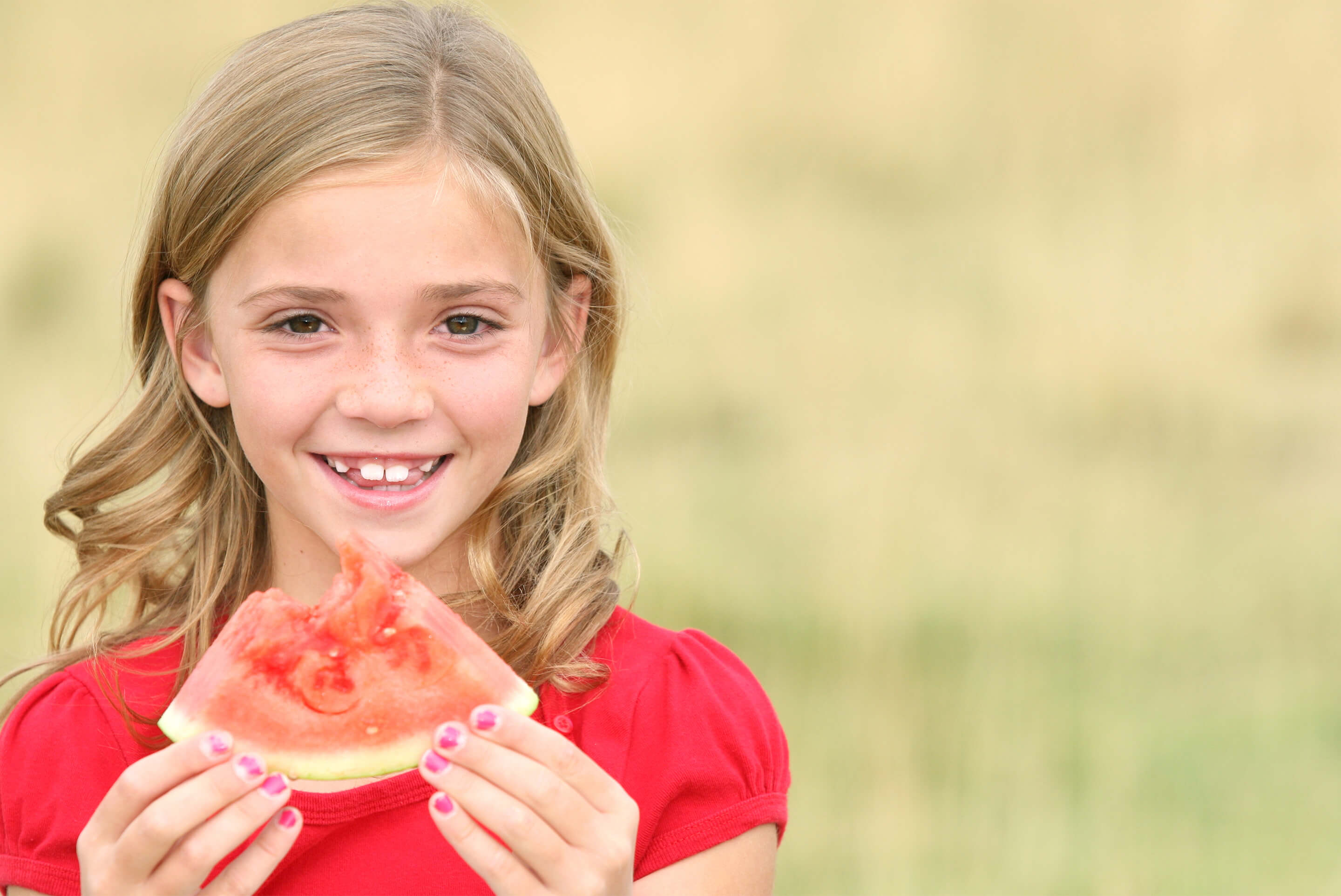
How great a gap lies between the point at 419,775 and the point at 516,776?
1.41ft

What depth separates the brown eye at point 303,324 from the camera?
74.6 inches

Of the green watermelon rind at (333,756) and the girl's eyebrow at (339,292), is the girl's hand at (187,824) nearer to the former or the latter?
the green watermelon rind at (333,756)

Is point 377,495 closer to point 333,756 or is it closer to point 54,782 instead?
point 333,756

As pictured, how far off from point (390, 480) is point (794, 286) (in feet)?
8.82

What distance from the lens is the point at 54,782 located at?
200 cm

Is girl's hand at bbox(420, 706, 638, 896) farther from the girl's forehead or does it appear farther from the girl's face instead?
the girl's forehead

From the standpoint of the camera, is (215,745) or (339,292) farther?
(339,292)

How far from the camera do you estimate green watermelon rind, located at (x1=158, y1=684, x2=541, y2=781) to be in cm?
162

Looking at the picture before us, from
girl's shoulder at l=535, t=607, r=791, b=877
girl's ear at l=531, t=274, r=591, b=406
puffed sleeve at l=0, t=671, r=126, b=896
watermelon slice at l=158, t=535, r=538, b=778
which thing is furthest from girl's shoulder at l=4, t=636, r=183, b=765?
girl's ear at l=531, t=274, r=591, b=406

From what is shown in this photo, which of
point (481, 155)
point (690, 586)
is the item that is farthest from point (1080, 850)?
point (481, 155)

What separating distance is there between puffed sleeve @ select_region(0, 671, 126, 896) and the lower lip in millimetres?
515

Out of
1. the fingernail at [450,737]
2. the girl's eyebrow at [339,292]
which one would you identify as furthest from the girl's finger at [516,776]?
the girl's eyebrow at [339,292]

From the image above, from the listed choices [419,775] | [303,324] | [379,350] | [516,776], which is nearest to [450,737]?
[516,776]

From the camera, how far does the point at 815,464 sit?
4.09 metres
